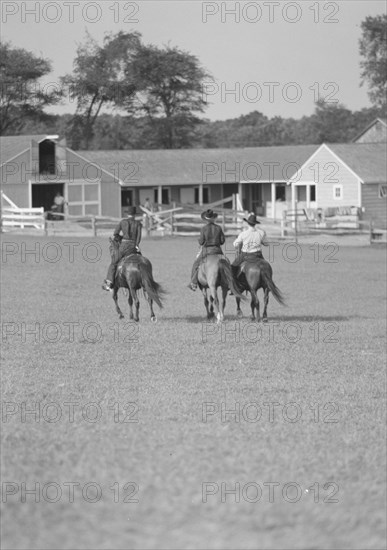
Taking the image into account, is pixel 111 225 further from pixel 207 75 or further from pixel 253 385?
pixel 253 385

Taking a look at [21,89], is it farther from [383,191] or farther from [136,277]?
[136,277]

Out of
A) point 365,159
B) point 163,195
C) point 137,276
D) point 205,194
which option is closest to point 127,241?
point 137,276

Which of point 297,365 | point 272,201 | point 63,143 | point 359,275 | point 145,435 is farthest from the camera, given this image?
point 272,201

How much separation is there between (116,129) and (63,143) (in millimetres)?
32402

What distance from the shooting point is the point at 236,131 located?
134250mm

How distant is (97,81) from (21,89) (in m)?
7.07

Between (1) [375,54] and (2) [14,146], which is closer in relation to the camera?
(2) [14,146]

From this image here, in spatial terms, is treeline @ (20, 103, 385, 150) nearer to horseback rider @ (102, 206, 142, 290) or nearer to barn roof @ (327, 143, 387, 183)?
barn roof @ (327, 143, 387, 183)

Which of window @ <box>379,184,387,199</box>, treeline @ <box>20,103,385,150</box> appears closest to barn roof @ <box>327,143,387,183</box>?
→ window @ <box>379,184,387,199</box>

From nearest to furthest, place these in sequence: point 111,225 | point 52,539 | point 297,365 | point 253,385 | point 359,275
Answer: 1. point 52,539
2. point 253,385
3. point 297,365
4. point 359,275
5. point 111,225

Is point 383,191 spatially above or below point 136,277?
above

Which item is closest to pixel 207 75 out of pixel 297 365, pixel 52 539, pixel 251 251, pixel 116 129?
pixel 116 129

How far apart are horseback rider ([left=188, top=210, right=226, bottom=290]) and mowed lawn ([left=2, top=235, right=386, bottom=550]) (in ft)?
4.18

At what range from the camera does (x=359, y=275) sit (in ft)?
128
